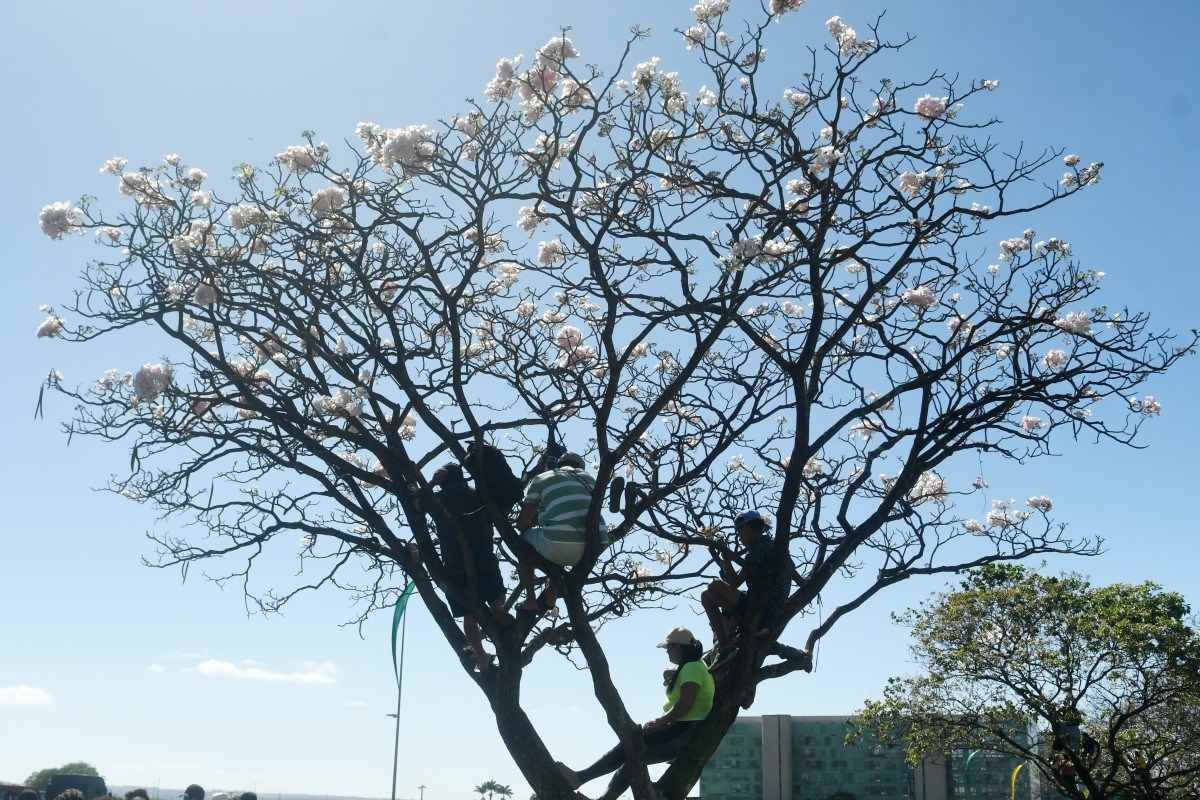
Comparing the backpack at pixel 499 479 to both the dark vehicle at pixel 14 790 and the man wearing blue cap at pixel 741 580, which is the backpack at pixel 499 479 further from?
the dark vehicle at pixel 14 790

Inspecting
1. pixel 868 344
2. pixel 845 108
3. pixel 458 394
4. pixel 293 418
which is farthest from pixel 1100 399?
pixel 293 418

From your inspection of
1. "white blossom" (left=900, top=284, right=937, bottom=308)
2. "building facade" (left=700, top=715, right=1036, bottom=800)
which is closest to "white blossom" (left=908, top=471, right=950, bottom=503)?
"white blossom" (left=900, top=284, right=937, bottom=308)

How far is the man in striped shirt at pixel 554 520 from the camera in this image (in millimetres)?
6730

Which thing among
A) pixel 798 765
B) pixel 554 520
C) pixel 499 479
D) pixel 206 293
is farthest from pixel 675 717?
pixel 798 765

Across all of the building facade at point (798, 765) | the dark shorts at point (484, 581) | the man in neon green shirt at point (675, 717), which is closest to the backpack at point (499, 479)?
the dark shorts at point (484, 581)

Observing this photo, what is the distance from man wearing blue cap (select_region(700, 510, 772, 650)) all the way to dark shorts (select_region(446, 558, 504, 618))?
1.28 metres

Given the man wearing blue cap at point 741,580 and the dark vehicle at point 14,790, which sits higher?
the man wearing blue cap at point 741,580

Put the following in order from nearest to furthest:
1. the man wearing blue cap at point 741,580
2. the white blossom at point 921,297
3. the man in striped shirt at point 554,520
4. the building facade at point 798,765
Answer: the man in striped shirt at point 554,520 < the man wearing blue cap at point 741,580 < the white blossom at point 921,297 < the building facade at point 798,765

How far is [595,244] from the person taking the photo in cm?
692

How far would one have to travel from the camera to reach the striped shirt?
673cm

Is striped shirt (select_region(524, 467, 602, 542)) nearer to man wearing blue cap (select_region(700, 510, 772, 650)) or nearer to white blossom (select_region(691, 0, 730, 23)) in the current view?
man wearing blue cap (select_region(700, 510, 772, 650))

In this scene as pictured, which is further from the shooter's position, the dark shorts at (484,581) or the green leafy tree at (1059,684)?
the green leafy tree at (1059,684)

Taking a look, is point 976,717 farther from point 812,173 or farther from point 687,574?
point 812,173

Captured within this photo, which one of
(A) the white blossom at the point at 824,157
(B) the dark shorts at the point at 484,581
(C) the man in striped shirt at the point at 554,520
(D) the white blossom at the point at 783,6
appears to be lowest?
(B) the dark shorts at the point at 484,581
